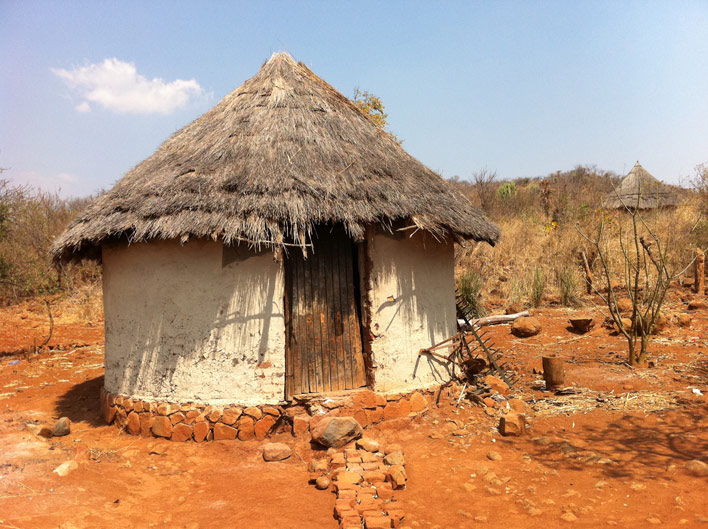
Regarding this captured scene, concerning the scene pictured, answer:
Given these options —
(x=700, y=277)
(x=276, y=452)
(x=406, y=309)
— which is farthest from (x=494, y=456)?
(x=700, y=277)

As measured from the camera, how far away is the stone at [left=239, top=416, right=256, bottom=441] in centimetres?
515

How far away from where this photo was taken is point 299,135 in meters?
5.95

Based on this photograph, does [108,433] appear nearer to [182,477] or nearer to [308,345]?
[182,477]

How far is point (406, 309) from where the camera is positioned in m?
5.69

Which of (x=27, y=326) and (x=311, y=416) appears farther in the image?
(x=27, y=326)

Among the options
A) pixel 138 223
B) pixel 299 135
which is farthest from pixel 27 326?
pixel 299 135

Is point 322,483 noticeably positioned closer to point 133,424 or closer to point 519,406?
point 133,424

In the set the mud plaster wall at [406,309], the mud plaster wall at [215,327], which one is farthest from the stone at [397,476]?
the mud plaster wall at [215,327]

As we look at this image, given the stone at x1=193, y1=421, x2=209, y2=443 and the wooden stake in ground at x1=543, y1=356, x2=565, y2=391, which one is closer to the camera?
the stone at x1=193, y1=421, x2=209, y2=443

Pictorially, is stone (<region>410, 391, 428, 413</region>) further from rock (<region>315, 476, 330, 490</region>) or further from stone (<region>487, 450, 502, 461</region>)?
rock (<region>315, 476, 330, 490</region>)

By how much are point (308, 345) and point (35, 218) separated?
14.7 meters

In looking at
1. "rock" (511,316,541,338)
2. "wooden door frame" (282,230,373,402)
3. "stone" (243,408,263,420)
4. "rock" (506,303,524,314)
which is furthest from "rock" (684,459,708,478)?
"rock" (506,303,524,314)

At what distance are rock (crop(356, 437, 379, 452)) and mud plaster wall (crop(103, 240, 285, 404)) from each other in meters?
0.99

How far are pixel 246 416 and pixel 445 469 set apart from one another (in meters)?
2.05
